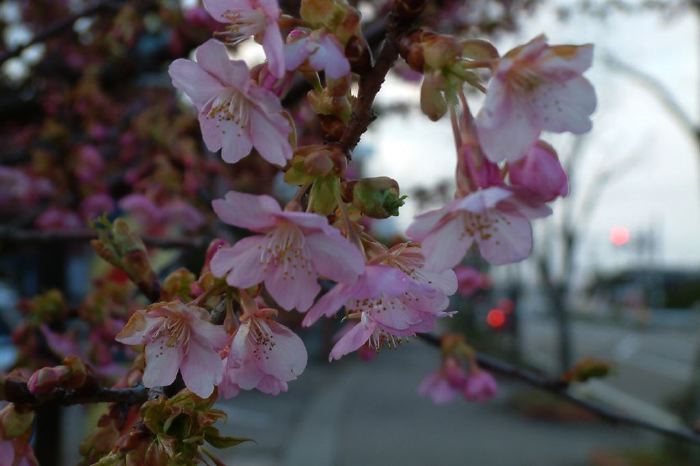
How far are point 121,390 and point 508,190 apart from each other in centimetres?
63

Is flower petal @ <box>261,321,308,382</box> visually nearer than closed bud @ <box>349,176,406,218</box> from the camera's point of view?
No

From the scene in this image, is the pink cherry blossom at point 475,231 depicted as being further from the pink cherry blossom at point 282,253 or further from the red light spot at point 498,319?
the red light spot at point 498,319

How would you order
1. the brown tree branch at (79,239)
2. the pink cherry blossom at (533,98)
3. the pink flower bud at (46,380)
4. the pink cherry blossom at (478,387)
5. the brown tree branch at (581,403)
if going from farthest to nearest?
the pink cherry blossom at (478,387) < the brown tree branch at (79,239) < the brown tree branch at (581,403) < the pink flower bud at (46,380) < the pink cherry blossom at (533,98)

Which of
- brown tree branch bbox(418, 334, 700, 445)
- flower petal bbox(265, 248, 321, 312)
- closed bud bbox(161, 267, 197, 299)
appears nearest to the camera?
flower petal bbox(265, 248, 321, 312)

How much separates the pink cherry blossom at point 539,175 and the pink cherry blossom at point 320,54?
0.73 feet

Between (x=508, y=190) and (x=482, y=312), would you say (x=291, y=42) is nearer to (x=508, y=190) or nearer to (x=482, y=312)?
(x=508, y=190)

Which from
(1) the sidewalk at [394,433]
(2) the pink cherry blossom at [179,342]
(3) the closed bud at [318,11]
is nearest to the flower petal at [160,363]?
(2) the pink cherry blossom at [179,342]

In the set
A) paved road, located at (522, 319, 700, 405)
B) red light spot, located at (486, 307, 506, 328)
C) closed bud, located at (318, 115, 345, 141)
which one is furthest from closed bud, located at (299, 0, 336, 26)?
red light spot, located at (486, 307, 506, 328)

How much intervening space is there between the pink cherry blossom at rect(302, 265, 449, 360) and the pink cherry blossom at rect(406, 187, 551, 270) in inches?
2.1

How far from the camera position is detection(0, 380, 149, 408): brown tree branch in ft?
3.31

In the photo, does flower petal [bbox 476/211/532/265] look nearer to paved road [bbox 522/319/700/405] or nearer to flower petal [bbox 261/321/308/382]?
flower petal [bbox 261/321/308/382]

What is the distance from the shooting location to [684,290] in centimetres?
4025

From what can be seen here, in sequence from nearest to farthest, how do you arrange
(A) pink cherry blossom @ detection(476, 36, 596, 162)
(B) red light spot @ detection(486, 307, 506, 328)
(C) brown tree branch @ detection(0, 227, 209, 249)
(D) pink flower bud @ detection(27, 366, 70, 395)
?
(A) pink cherry blossom @ detection(476, 36, 596, 162) → (D) pink flower bud @ detection(27, 366, 70, 395) → (C) brown tree branch @ detection(0, 227, 209, 249) → (B) red light spot @ detection(486, 307, 506, 328)

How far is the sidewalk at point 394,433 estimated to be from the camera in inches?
356
